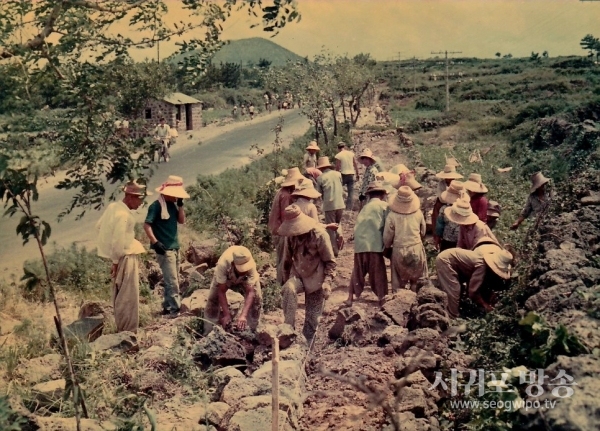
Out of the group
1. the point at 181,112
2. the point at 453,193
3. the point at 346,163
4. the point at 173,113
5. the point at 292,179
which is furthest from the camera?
the point at 181,112

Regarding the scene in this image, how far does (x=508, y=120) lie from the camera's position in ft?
107

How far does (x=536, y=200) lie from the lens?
30.3 feet

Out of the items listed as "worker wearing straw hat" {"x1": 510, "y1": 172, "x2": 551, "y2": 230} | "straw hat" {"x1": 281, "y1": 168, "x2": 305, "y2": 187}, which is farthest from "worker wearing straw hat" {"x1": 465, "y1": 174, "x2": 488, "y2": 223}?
"straw hat" {"x1": 281, "y1": 168, "x2": 305, "y2": 187}

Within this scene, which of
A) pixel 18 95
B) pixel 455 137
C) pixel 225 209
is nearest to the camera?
pixel 18 95

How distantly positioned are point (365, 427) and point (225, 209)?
9076 millimetres

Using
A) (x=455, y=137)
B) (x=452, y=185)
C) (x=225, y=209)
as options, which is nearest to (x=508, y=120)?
(x=455, y=137)

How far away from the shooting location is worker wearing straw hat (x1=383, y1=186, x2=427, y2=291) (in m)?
7.68

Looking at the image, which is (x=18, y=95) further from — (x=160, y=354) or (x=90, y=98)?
(x=160, y=354)

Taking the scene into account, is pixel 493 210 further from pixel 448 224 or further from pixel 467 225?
pixel 467 225

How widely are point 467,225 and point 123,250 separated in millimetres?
3688

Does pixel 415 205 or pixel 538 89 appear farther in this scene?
pixel 538 89

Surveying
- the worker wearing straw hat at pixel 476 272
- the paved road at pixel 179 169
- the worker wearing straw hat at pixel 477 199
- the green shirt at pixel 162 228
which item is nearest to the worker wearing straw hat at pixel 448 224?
the worker wearing straw hat at pixel 477 199

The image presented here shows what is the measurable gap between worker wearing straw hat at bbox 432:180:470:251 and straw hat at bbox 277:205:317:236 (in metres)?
2.01

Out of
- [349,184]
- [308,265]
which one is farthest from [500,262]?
[349,184]
